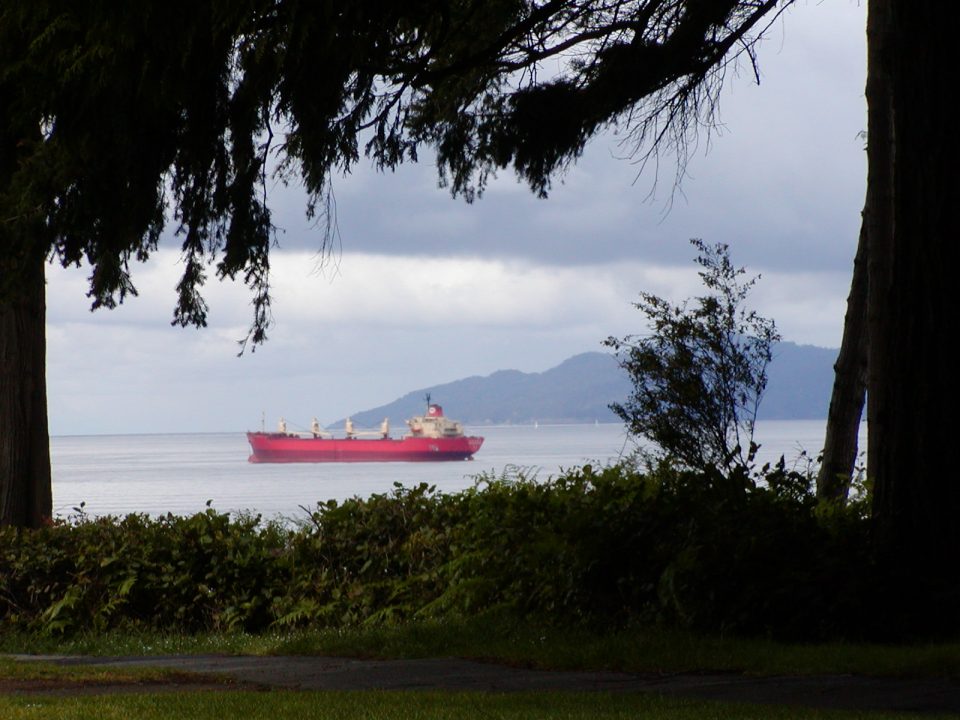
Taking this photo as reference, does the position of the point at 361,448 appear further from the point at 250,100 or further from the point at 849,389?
the point at 250,100

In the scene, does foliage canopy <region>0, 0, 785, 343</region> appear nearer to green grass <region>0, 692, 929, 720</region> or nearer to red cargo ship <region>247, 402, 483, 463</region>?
green grass <region>0, 692, 929, 720</region>

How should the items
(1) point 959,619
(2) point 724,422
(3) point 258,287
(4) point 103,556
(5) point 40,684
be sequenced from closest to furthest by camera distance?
(5) point 40,684, (1) point 959,619, (3) point 258,287, (4) point 103,556, (2) point 724,422

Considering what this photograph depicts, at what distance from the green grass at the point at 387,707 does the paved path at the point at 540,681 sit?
0.32 m

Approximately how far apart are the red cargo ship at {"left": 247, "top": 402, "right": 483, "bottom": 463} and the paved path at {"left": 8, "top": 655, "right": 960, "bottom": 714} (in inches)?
2275

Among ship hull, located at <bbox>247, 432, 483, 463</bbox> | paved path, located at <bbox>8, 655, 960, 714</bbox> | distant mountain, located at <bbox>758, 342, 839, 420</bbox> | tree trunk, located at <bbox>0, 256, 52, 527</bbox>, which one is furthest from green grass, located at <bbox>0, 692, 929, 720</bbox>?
distant mountain, located at <bbox>758, 342, 839, 420</bbox>

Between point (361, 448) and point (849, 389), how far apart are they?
60872 mm

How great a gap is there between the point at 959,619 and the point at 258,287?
217 inches

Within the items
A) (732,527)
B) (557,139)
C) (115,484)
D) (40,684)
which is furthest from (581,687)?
(115,484)

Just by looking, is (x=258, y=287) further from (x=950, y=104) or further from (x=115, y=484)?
(x=115, y=484)

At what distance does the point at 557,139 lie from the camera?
1026 cm

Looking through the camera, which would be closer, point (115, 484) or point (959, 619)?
point (959, 619)

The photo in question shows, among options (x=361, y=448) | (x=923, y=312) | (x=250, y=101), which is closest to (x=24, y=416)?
(x=250, y=101)

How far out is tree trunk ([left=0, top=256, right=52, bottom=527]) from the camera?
492 inches

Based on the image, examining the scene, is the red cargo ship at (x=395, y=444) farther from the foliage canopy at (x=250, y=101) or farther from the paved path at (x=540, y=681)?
the paved path at (x=540, y=681)
